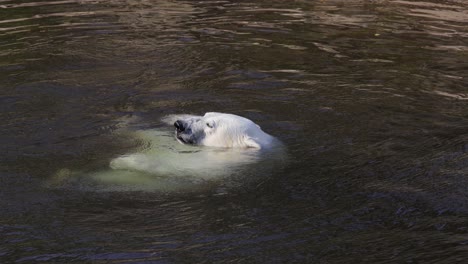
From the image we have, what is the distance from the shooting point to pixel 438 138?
6902mm

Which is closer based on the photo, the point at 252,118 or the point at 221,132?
the point at 221,132

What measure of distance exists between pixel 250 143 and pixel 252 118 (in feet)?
3.51

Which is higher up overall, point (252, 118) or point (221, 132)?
point (221, 132)

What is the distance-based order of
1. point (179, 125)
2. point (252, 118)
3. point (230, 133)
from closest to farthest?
point (230, 133) < point (179, 125) < point (252, 118)

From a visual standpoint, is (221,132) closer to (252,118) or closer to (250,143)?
(250,143)

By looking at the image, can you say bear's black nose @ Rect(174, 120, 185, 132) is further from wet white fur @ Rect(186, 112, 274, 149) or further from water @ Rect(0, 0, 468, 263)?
water @ Rect(0, 0, 468, 263)

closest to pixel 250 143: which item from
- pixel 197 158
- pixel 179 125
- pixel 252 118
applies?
pixel 197 158

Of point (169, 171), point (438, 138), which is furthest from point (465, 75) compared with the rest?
point (169, 171)

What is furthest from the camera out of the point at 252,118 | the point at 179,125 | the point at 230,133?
the point at 252,118

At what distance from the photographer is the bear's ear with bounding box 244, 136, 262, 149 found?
638cm

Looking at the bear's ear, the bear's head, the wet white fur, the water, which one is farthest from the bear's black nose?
the bear's ear

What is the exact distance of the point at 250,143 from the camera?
6398mm

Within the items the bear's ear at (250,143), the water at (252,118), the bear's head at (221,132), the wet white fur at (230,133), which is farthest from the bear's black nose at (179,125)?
the bear's ear at (250,143)

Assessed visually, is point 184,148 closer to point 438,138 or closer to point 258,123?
point 258,123
